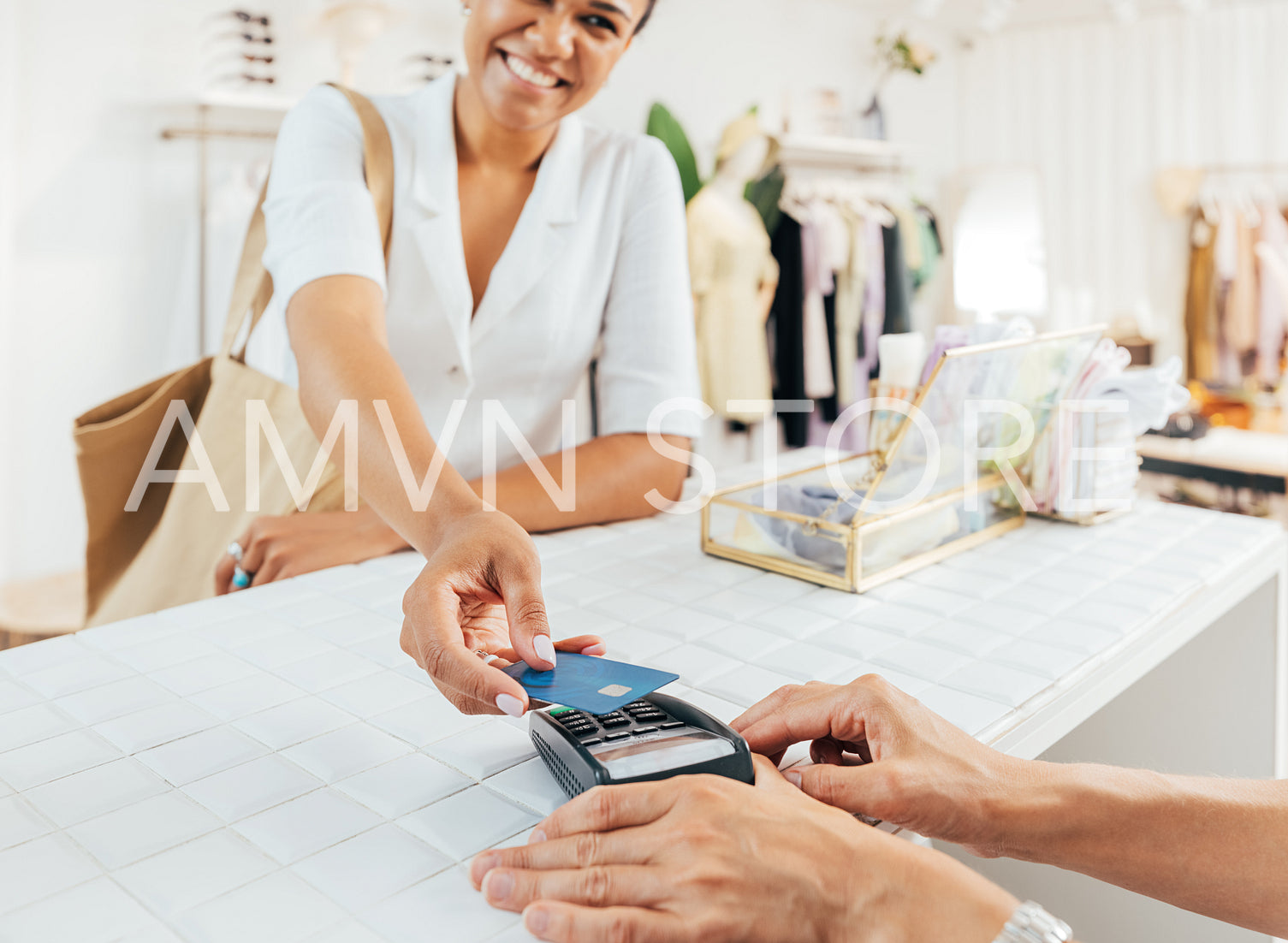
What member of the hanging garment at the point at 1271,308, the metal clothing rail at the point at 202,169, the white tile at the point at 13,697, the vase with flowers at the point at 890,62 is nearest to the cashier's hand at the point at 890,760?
the white tile at the point at 13,697

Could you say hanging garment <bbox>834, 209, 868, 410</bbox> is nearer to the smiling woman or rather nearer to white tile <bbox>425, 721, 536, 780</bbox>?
the smiling woman

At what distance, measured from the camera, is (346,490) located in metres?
1.24

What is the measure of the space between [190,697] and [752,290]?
3259 mm

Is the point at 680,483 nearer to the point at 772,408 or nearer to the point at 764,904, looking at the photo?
the point at 764,904

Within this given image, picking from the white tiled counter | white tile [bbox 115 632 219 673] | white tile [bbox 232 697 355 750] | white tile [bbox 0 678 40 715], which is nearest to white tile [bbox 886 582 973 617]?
the white tiled counter

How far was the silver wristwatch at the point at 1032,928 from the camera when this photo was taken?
18.9 inches

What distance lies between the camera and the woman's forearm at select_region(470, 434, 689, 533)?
4.08ft

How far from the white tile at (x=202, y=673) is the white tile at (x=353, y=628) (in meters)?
0.09

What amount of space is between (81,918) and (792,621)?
0.62 meters

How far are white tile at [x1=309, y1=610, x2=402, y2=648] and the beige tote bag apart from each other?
360 millimetres

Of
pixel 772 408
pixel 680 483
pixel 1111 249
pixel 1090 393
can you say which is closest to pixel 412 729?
pixel 680 483

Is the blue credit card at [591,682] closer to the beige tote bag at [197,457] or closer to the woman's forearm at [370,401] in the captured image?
the woman's forearm at [370,401]

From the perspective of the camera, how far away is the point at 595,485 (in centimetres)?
129

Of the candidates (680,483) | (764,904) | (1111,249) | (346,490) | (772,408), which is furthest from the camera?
(1111,249)
